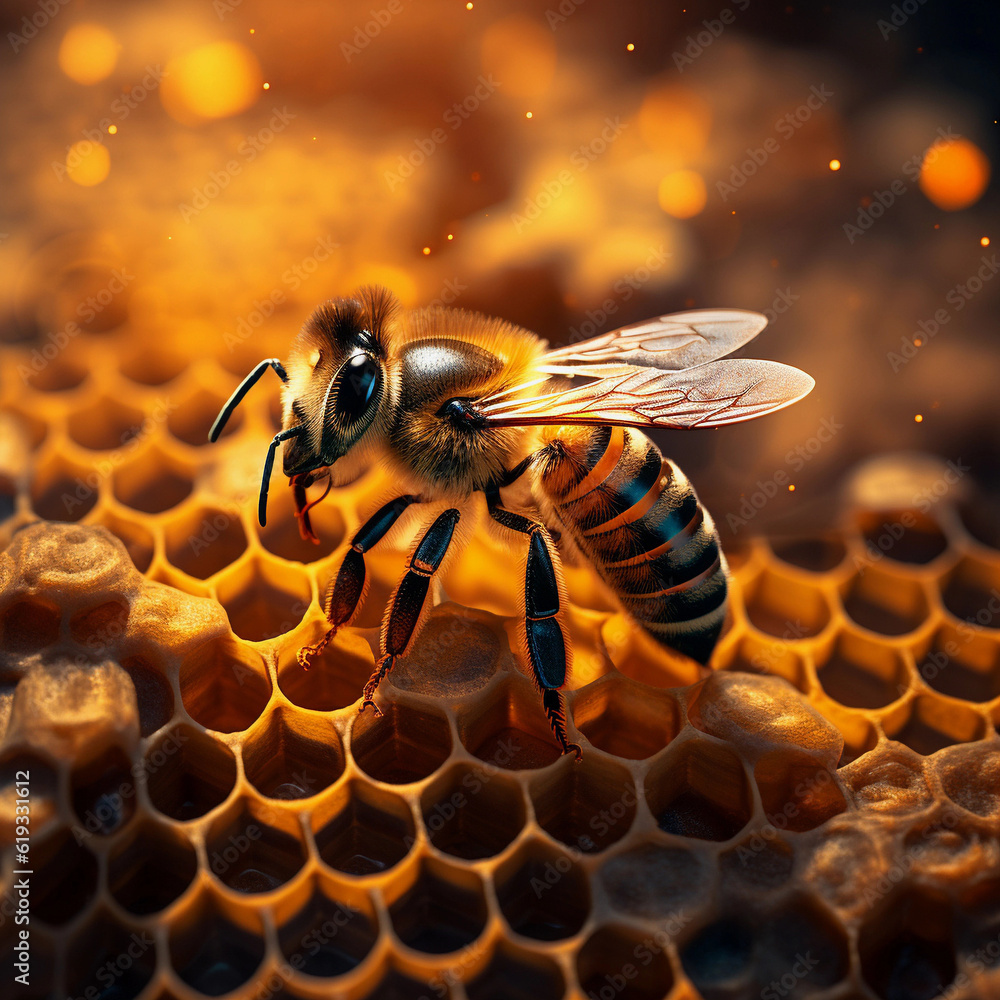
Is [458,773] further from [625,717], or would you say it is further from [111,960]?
[111,960]

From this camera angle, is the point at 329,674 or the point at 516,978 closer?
the point at 516,978

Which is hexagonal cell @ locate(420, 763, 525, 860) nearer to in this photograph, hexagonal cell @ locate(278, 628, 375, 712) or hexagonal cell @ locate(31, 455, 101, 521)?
hexagonal cell @ locate(278, 628, 375, 712)

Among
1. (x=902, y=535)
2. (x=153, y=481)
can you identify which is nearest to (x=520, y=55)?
(x=153, y=481)

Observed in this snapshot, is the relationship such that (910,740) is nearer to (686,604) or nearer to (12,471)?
(686,604)

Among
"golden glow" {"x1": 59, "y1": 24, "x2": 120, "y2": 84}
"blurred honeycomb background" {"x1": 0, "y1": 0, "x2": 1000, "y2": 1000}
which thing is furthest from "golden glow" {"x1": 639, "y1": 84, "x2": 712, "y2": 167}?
"golden glow" {"x1": 59, "y1": 24, "x2": 120, "y2": 84}

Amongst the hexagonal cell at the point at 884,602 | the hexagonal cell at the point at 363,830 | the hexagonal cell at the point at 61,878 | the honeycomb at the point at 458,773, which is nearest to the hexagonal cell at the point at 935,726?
the honeycomb at the point at 458,773

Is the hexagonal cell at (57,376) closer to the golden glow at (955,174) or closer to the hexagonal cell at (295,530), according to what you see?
the hexagonal cell at (295,530)

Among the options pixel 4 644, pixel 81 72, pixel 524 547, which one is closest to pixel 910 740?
pixel 524 547
